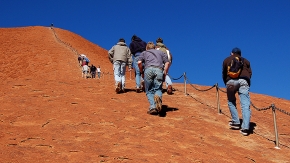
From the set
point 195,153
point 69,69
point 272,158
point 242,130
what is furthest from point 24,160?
point 69,69

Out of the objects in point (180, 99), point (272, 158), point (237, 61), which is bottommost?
point (272, 158)

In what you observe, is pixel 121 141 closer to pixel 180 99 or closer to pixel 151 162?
pixel 151 162

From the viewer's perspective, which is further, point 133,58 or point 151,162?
point 133,58

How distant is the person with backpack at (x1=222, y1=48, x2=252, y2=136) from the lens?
7480 mm

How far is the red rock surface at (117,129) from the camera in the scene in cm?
523

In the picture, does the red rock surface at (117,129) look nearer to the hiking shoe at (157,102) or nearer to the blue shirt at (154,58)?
the hiking shoe at (157,102)

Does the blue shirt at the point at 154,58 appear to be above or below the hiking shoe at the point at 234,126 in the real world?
above

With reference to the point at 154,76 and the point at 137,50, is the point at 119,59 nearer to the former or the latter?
the point at 137,50

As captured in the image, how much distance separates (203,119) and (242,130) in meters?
1.08

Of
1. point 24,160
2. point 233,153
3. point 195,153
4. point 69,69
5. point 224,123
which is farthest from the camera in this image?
point 69,69

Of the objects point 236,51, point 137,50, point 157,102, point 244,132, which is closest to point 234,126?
point 244,132

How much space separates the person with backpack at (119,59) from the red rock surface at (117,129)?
15.7 inches

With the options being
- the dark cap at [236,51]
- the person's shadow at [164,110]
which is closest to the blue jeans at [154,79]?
the person's shadow at [164,110]

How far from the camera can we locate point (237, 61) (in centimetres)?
757
